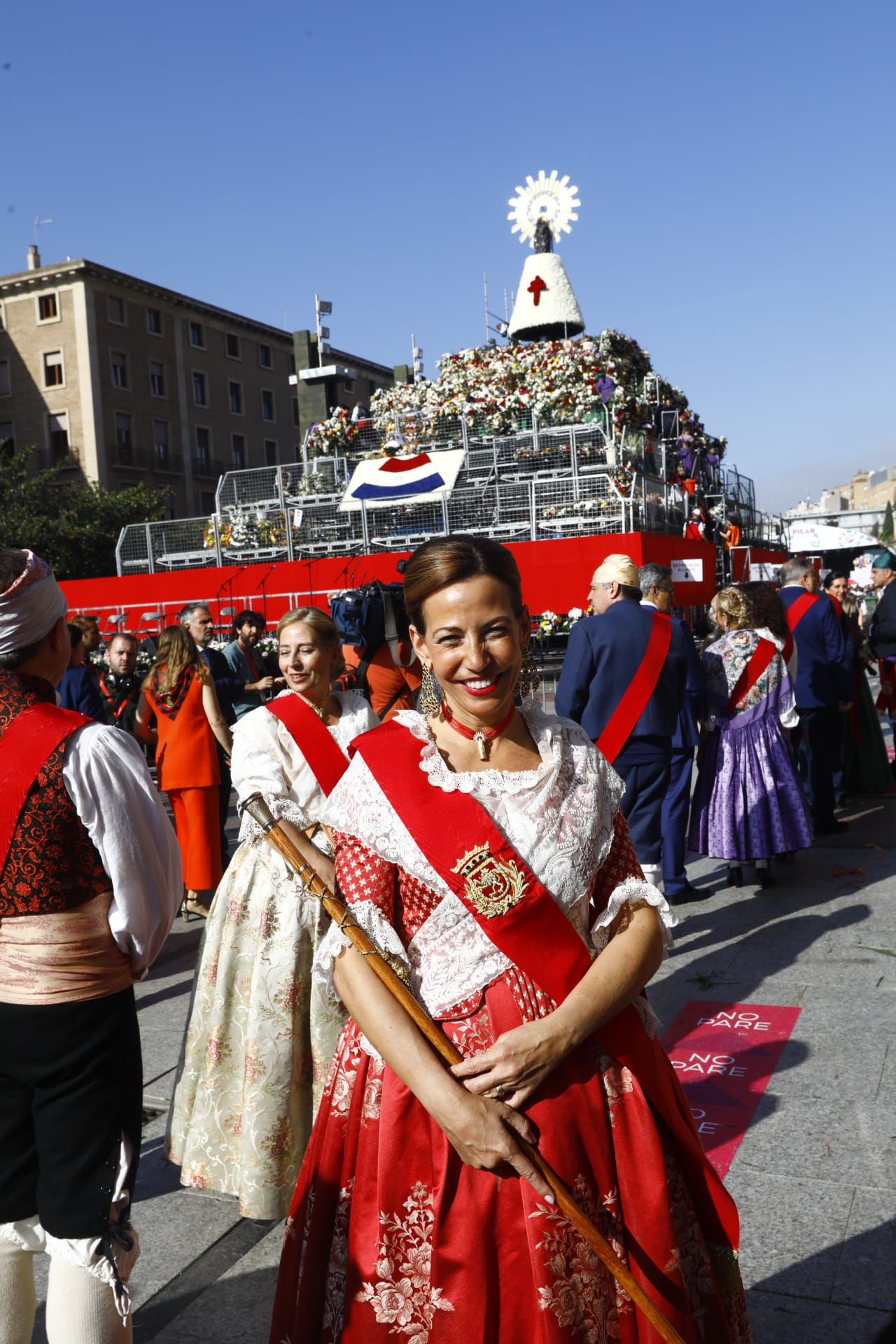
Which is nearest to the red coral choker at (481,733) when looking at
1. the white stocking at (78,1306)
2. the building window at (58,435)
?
the white stocking at (78,1306)

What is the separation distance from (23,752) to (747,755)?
4.96m

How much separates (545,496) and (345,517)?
376cm

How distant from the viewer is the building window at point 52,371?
1663 inches

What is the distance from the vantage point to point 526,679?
218cm

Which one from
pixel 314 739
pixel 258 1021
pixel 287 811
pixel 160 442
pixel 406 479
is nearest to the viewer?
pixel 258 1021

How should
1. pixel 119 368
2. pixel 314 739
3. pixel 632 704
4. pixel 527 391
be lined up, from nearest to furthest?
pixel 314 739, pixel 632 704, pixel 527 391, pixel 119 368

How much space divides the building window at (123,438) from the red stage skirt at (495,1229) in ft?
Result: 143

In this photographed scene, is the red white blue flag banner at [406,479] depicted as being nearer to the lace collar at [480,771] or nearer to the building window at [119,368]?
the lace collar at [480,771]

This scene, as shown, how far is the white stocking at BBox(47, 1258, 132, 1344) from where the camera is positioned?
2.11 meters

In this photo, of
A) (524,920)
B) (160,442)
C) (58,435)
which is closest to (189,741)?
(524,920)

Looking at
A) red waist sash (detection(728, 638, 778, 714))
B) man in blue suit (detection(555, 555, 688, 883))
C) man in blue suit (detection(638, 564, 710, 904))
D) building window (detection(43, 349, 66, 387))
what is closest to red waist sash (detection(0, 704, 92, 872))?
man in blue suit (detection(555, 555, 688, 883))

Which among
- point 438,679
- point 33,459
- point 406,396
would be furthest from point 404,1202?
point 33,459

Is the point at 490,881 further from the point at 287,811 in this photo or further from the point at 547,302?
the point at 547,302

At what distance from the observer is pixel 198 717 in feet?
22.0
